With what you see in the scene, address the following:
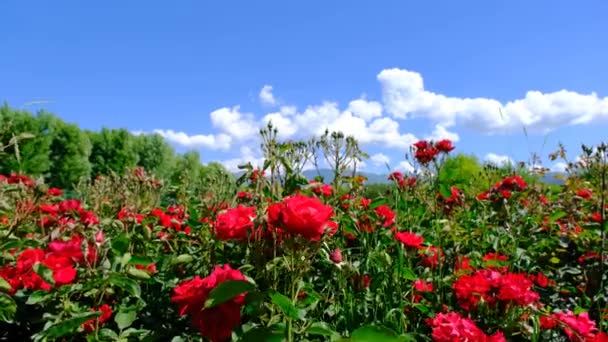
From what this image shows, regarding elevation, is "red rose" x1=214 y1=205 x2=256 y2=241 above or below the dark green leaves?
above

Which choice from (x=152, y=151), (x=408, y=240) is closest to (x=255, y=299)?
(x=408, y=240)

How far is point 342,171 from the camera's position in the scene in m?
2.37

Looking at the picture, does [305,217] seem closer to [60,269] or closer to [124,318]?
[124,318]

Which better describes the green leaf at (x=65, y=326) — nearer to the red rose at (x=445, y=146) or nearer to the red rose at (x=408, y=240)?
the red rose at (x=408, y=240)

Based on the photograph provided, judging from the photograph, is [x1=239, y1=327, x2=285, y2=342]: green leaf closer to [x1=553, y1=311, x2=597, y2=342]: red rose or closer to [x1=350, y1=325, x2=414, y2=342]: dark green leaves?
[x1=350, y1=325, x2=414, y2=342]: dark green leaves

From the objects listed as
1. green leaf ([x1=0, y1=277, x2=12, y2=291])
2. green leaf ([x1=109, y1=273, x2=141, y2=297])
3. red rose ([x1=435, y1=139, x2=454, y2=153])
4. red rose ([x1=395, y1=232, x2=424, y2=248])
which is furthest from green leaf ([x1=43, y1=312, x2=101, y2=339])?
red rose ([x1=435, y1=139, x2=454, y2=153])

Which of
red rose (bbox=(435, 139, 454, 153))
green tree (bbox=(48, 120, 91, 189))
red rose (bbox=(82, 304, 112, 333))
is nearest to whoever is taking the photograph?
red rose (bbox=(82, 304, 112, 333))

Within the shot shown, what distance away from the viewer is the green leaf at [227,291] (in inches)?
43.3

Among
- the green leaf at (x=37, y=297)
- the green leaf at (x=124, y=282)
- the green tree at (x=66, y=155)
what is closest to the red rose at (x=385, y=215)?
the green leaf at (x=124, y=282)

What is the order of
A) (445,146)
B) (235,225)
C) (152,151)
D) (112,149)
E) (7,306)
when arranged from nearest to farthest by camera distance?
(235,225) → (7,306) → (445,146) → (112,149) → (152,151)

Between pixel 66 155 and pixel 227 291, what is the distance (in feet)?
103

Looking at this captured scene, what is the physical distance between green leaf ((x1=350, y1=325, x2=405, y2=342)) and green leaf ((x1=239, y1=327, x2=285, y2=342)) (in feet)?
0.57

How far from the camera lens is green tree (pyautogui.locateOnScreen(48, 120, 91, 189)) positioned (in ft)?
93.7

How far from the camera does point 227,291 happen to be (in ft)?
3.61
